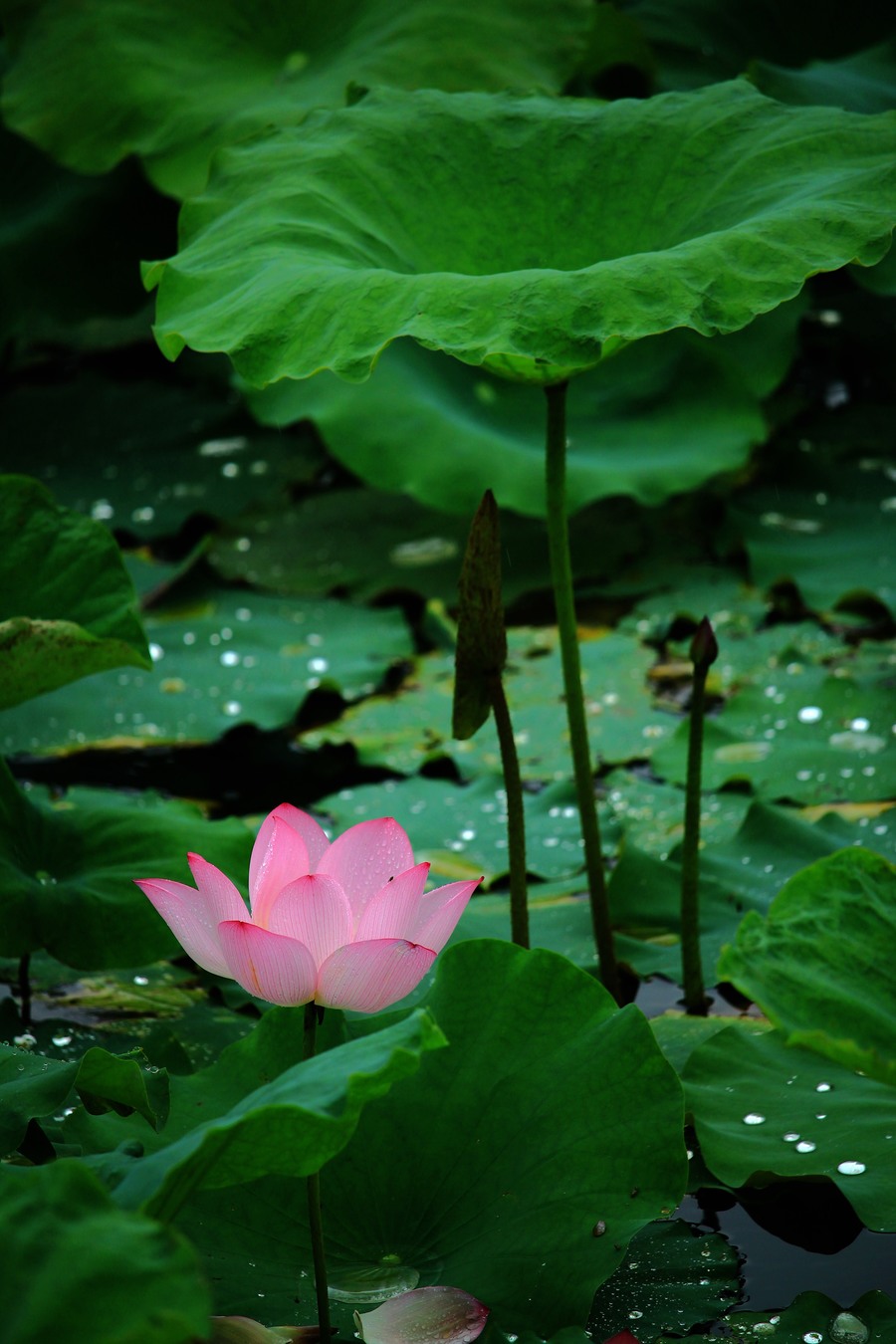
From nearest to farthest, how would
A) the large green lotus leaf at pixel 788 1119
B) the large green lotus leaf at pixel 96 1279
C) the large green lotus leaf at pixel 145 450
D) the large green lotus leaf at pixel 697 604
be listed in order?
1. the large green lotus leaf at pixel 96 1279
2. the large green lotus leaf at pixel 788 1119
3. the large green lotus leaf at pixel 697 604
4. the large green lotus leaf at pixel 145 450

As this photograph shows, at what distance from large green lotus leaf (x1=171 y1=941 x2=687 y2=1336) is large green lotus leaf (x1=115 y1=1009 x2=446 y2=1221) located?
0.21 m

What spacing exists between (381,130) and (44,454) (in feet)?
6.03

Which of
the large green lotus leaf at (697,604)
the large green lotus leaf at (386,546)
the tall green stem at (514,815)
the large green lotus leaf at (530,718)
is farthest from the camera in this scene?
the large green lotus leaf at (386,546)

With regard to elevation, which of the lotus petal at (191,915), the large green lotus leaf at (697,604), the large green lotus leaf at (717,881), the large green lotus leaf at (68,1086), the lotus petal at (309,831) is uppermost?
the lotus petal at (191,915)

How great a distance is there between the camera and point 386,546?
2676 millimetres

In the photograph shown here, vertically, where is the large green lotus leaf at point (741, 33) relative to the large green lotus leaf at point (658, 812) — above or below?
above

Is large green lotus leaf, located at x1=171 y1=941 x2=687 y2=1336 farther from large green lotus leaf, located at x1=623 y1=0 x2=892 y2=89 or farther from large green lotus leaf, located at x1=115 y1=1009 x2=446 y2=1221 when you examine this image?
large green lotus leaf, located at x1=623 y1=0 x2=892 y2=89

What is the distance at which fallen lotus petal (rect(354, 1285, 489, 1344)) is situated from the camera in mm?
839

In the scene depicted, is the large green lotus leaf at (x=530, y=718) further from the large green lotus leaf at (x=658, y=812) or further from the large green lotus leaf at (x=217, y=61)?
the large green lotus leaf at (x=217, y=61)

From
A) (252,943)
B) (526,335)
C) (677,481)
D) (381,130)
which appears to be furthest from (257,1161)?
(677,481)

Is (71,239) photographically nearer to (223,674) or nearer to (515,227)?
(223,674)

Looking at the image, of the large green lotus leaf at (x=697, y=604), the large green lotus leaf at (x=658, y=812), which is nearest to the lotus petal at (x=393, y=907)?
the large green lotus leaf at (x=658, y=812)

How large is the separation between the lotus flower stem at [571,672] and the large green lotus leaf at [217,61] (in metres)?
1.51

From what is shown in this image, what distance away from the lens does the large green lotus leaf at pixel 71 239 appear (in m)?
3.03
